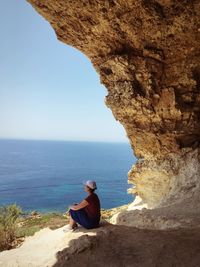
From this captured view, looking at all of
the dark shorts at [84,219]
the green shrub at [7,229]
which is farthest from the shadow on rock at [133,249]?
the green shrub at [7,229]

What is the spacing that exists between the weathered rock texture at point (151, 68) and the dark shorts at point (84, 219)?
413 centimetres

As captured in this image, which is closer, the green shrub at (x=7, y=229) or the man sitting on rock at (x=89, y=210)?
the man sitting on rock at (x=89, y=210)

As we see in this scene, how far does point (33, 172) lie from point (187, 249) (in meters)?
94.6

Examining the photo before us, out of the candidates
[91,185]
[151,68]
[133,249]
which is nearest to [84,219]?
[91,185]

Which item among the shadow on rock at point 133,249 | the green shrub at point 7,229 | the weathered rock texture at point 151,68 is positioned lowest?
the green shrub at point 7,229

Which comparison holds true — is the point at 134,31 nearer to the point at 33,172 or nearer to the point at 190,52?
the point at 190,52

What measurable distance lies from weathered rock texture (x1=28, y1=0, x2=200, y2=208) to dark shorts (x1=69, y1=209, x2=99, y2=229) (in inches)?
163

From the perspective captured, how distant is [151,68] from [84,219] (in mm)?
5768

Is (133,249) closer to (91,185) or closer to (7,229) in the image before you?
(91,185)

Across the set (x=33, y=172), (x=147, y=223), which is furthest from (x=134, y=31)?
(x=33, y=172)

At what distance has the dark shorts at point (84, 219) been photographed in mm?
7567

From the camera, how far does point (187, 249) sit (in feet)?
19.5

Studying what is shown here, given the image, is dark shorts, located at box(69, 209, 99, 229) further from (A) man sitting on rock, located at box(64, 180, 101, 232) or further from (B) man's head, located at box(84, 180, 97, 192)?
(B) man's head, located at box(84, 180, 97, 192)

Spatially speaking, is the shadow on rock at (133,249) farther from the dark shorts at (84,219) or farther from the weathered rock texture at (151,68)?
the weathered rock texture at (151,68)
